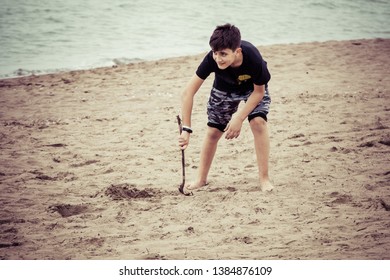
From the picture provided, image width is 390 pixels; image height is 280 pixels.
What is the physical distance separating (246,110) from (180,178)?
0.98 m

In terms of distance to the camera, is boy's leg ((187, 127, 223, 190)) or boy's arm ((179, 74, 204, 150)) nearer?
boy's arm ((179, 74, 204, 150))

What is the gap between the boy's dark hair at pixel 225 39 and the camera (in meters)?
3.04

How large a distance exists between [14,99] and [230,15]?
31.6 feet

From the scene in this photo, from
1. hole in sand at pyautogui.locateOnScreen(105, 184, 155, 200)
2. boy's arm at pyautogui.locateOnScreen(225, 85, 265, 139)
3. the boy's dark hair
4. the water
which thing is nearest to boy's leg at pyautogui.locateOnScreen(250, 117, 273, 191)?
boy's arm at pyautogui.locateOnScreen(225, 85, 265, 139)

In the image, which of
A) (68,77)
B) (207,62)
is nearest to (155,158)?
(207,62)

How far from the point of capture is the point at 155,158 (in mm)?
4328

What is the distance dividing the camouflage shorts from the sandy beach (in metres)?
0.56

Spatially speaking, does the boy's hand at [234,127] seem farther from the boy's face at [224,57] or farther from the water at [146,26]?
the water at [146,26]

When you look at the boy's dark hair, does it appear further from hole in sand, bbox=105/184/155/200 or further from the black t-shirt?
hole in sand, bbox=105/184/155/200

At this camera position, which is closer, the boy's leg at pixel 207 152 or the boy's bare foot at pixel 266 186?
the boy's bare foot at pixel 266 186

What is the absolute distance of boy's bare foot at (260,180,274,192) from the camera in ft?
11.5

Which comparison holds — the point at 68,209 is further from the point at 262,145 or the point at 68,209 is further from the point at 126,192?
the point at 262,145

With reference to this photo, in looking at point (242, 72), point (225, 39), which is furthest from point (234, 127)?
Result: point (225, 39)

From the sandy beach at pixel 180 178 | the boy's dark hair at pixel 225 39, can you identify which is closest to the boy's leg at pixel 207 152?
the sandy beach at pixel 180 178
